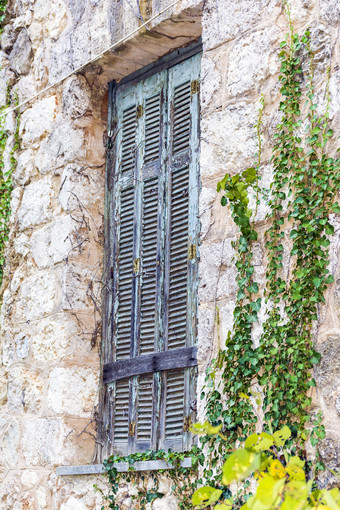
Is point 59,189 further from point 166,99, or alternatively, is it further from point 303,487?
point 303,487

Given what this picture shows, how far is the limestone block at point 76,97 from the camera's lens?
4.36 m

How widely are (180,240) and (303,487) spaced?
6.78 feet

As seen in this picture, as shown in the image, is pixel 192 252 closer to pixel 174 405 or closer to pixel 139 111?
pixel 174 405

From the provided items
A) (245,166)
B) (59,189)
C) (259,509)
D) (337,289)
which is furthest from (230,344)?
(59,189)

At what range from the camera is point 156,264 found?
12.7 ft

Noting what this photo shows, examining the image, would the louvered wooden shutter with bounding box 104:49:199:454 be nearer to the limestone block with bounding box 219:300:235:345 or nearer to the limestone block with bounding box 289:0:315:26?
the limestone block with bounding box 219:300:235:345

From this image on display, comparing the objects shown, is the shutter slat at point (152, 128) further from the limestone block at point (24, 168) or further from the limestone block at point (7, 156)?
the limestone block at point (7, 156)

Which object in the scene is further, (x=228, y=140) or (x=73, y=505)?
(x=73, y=505)

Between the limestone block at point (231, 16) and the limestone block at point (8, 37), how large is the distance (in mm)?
1852

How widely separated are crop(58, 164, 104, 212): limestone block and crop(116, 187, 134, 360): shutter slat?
0.18m

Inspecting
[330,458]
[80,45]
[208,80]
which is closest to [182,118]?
[208,80]

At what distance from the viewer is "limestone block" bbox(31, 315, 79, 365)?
403 cm

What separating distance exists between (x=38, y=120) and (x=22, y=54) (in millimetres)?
558

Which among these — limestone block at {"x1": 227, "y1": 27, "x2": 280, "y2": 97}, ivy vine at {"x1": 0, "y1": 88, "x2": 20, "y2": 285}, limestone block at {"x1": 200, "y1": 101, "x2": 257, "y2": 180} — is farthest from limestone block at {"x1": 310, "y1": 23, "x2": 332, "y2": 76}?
ivy vine at {"x1": 0, "y1": 88, "x2": 20, "y2": 285}
